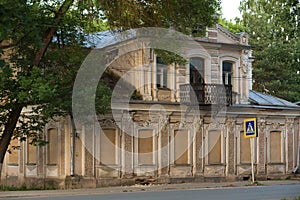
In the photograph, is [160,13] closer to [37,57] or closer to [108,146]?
[37,57]

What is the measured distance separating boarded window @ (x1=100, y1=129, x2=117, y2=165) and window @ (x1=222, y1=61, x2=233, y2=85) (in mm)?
7544

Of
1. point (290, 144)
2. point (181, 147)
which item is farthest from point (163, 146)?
point (290, 144)

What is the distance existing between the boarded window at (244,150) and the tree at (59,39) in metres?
10.6

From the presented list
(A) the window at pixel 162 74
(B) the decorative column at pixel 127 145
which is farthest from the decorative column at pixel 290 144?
(B) the decorative column at pixel 127 145

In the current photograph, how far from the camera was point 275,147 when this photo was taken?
32469 mm

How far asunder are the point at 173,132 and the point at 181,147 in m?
0.89

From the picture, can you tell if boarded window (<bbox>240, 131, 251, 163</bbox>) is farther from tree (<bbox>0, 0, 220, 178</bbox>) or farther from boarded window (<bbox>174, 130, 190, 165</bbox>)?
tree (<bbox>0, 0, 220, 178</bbox>)

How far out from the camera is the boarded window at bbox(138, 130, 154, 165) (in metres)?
27.8

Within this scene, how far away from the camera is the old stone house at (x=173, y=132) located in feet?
87.9

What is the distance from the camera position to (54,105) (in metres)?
21.2

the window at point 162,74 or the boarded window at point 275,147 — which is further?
the boarded window at point 275,147

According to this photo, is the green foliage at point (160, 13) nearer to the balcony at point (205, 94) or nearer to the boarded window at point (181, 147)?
the balcony at point (205, 94)

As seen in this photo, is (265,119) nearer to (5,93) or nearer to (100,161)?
(100,161)

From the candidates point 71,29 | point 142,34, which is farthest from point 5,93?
point 142,34
